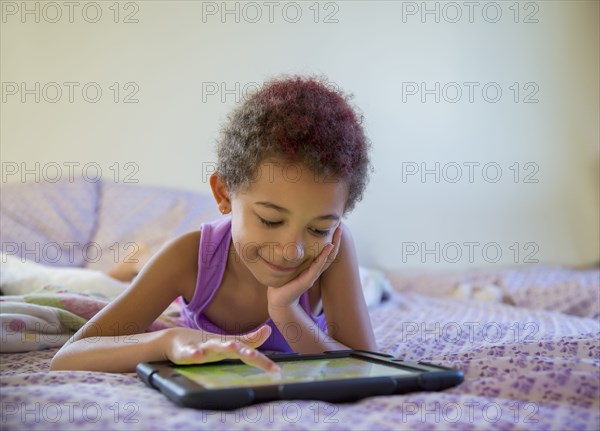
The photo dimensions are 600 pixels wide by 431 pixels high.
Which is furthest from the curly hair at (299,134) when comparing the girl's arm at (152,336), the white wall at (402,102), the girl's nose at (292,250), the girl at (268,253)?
the white wall at (402,102)

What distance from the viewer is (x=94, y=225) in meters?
2.70

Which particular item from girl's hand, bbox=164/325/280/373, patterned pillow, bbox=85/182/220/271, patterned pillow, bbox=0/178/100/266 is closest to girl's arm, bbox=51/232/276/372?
girl's hand, bbox=164/325/280/373

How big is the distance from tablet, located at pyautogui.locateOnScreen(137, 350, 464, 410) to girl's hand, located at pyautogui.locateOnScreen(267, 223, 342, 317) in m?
0.23

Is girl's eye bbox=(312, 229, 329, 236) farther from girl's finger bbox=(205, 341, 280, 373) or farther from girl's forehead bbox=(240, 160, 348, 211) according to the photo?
girl's finger bbox=(205, 341, 280, 373)

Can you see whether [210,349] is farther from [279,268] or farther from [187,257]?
[187,257]

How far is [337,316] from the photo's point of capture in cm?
139

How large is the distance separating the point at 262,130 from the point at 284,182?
0.12 m

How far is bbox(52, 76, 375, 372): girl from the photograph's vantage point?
111cm

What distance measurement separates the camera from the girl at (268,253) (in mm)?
1110

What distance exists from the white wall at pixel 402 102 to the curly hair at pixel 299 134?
6.14 feet

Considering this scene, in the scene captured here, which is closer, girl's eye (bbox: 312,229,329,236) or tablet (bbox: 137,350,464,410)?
tablet (bbox: 137,350,464,410)

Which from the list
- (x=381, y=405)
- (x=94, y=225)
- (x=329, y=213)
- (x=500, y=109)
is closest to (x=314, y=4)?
(x=500, y=109)

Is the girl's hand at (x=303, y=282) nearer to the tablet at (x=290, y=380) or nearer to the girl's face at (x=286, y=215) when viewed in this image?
the girl's face at (x=286, y=215)

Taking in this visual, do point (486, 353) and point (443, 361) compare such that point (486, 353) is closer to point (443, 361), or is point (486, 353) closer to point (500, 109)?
point (443, 361)
